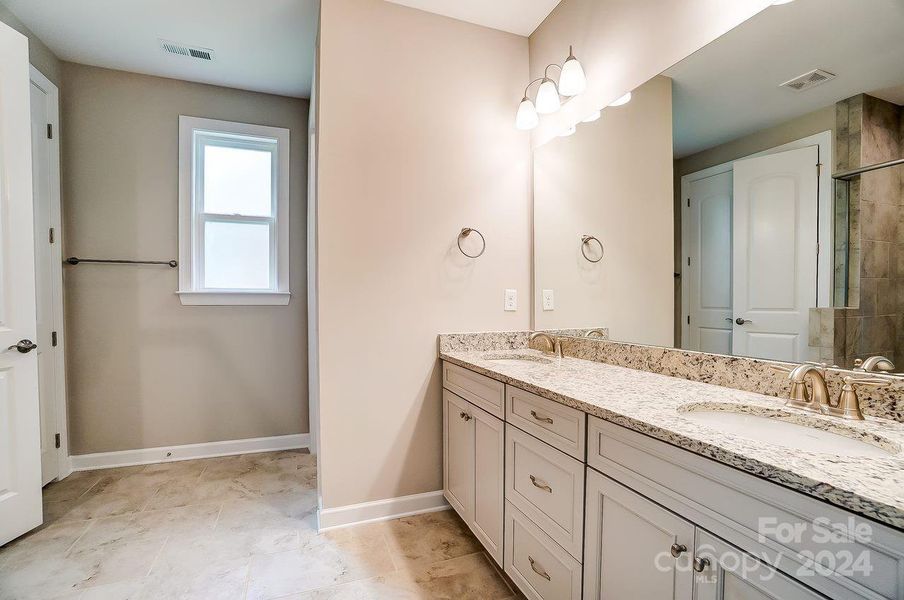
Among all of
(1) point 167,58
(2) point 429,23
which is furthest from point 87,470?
(2) point 429,23

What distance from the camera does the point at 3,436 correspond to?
1.89 meters

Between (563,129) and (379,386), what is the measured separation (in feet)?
5.48

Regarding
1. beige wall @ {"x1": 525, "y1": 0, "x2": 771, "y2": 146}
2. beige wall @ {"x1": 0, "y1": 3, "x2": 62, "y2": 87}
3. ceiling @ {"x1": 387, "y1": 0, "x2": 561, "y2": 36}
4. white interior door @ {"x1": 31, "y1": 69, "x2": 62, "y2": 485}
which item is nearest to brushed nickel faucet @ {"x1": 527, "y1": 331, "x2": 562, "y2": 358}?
beige wall @ {"x1": 525, "y1": 0, "x2": 771, "y2": 146}

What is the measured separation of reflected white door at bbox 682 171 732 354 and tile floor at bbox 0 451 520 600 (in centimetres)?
123

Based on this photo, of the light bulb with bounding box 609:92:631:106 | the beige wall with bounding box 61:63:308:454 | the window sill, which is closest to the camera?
the light bulb with bounding box 609:92:631:106

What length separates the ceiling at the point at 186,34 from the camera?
7.25 ft

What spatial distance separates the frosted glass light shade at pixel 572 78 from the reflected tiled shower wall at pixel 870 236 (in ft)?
3.56

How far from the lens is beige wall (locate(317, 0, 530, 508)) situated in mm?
2051

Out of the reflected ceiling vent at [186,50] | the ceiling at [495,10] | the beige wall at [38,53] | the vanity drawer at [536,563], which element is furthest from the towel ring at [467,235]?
the beige wall at [38,53]

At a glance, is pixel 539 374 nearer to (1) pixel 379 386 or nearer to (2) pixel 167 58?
(1) pixel 379 386

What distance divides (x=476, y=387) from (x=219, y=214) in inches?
95.6

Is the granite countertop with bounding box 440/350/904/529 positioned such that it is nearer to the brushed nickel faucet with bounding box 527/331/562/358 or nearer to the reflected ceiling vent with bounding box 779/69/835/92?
the brushed nickel faucet with bounding box 527/331/562/358

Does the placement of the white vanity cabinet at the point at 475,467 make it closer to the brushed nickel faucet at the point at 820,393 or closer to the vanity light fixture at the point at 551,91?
the brushed nickel faucet at the point at 820,393

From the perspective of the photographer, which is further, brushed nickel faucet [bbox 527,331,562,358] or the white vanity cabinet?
brushed nickel faucet [bbox 527,331,562,358]
